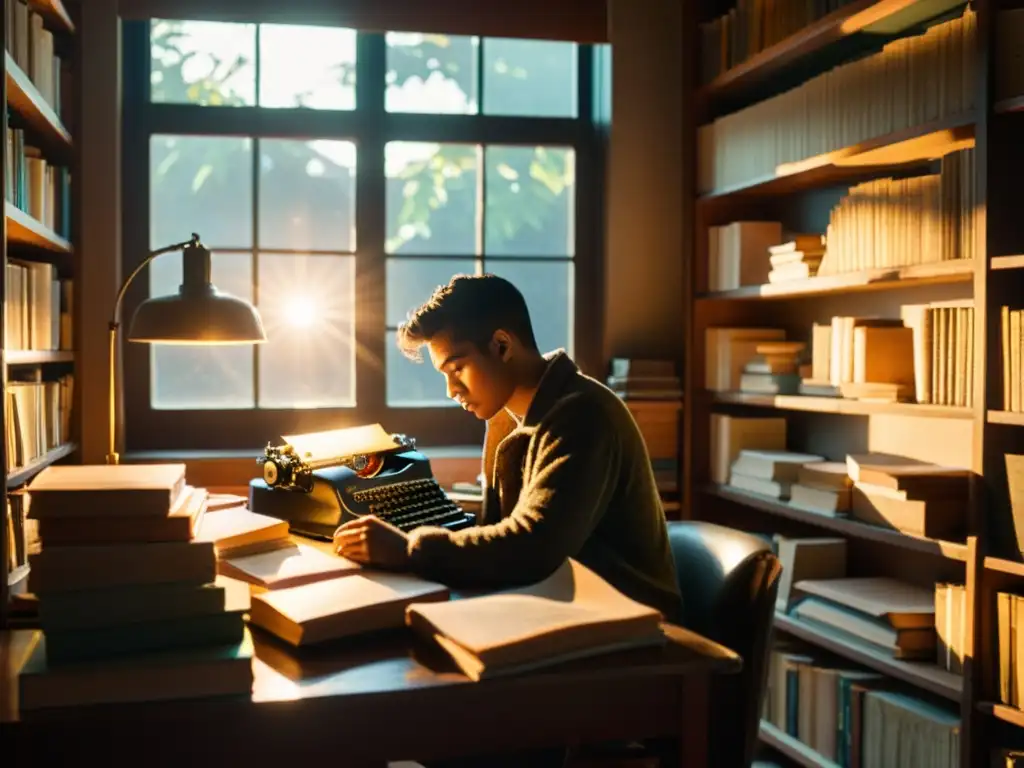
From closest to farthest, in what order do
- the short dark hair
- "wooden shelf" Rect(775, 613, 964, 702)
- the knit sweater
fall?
the knit sweater
the short dark hair
"wooden shelf" Rect(775, 613, 964, 702)

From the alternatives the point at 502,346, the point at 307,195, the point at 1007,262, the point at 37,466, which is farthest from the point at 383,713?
the point at 307,195

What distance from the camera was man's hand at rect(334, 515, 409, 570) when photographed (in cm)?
175

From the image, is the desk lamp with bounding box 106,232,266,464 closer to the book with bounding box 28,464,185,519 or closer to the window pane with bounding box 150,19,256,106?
the book with bounding box 28,464,185,519

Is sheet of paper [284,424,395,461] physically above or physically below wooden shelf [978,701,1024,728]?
above

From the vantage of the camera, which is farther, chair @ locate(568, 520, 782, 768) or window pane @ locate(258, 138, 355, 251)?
window pane @ locate(258, 138, 355, 251)

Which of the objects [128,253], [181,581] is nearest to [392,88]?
[128,253]

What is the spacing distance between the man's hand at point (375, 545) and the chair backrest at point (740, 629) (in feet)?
1.82

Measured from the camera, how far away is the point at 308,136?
372cm

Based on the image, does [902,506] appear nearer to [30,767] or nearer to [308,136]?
[30,767]

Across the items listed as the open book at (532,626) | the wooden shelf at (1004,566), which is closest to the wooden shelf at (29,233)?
the open book at (532,626)

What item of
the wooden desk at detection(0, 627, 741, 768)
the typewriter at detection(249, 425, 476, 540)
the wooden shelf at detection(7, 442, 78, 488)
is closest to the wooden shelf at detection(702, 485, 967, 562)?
the typewriter at detection(249, 425, 476, 540)

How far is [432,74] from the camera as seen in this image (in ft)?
12.6

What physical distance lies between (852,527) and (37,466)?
2.12 m

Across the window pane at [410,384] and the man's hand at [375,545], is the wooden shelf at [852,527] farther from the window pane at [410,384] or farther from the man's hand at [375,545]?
the man's hand at [375,545]
